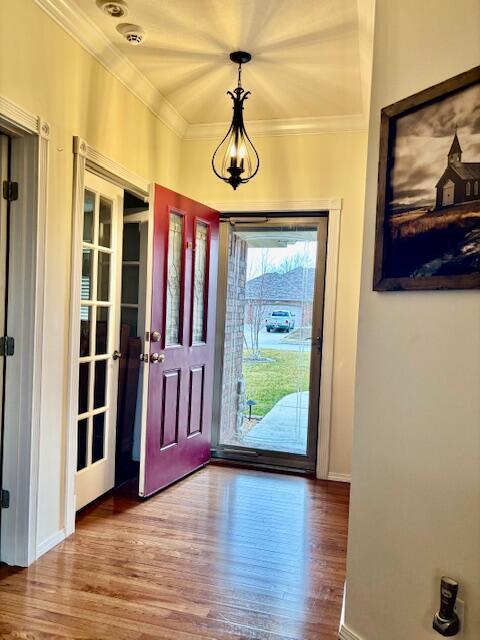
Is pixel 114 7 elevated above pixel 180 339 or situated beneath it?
elevated above

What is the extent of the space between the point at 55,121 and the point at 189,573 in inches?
89.9

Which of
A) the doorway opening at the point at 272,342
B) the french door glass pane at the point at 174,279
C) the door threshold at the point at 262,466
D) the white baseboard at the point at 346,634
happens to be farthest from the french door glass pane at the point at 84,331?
the white baseboard at the point at 346,634

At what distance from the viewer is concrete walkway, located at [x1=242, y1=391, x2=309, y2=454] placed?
12.9 ft

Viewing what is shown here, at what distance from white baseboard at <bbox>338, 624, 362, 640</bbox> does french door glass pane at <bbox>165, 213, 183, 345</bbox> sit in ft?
6.72

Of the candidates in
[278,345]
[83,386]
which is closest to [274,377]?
[278,345]

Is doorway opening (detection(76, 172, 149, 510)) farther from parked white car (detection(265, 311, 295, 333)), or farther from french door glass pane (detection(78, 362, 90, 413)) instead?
parked white car (detection(265, 311, 295, 333))

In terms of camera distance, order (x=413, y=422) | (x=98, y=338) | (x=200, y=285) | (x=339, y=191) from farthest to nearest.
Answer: (x=200, y=285), (x=339, y=191), (x=98, y=338), (x=413, y=422)

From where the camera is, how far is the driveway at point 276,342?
12.8ft

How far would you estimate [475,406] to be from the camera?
1.44m

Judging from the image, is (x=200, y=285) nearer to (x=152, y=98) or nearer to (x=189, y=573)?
(x=152, y=98)

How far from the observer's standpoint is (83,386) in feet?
9.78

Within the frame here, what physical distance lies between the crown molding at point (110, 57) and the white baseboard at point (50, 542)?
2556 mm

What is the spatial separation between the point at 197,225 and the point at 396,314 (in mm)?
2243

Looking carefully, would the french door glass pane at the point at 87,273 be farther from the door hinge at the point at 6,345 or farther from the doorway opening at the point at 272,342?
the doorway opening at the point at 272,342
